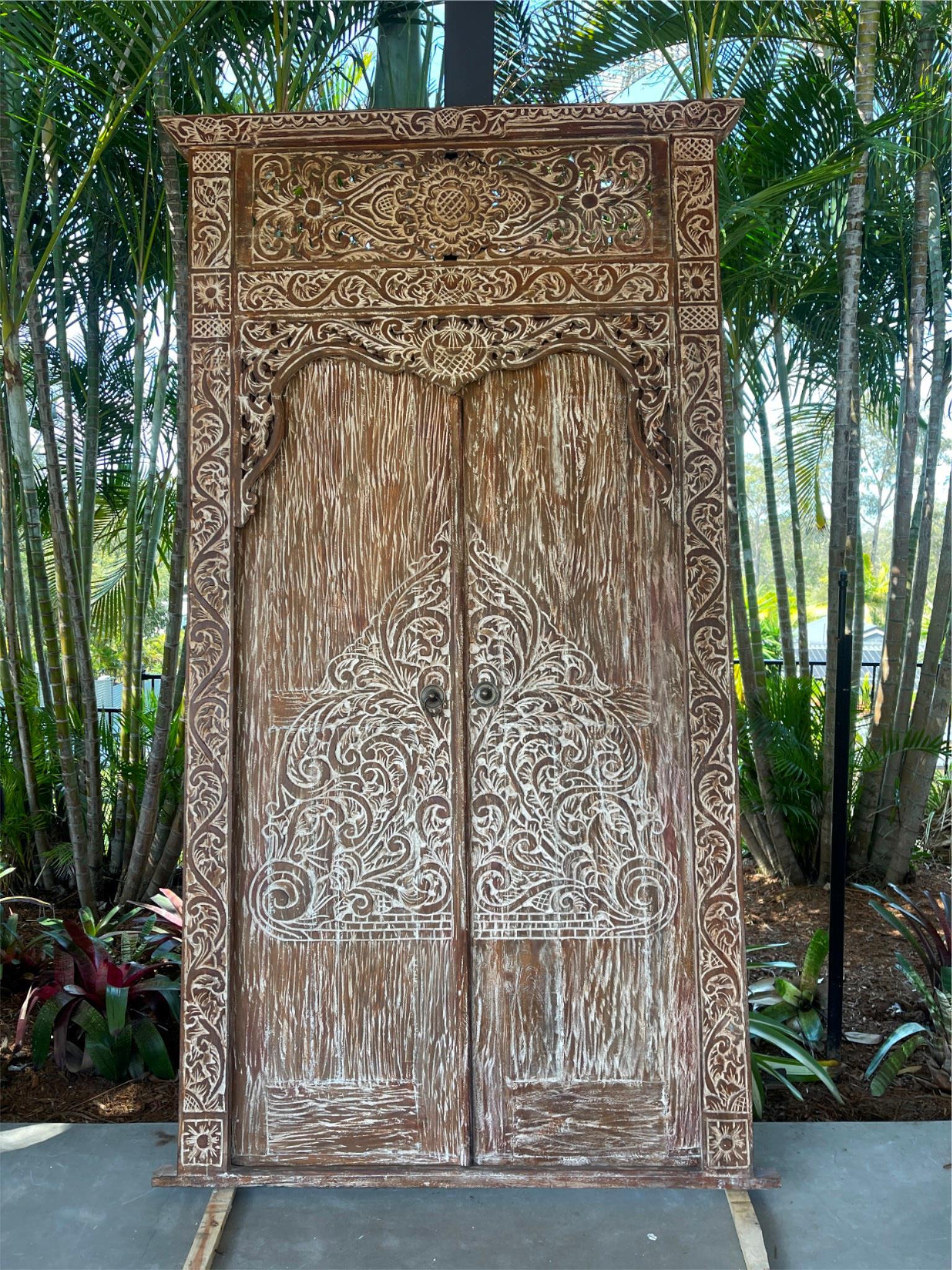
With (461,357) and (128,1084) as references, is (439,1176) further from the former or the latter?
(461,357)

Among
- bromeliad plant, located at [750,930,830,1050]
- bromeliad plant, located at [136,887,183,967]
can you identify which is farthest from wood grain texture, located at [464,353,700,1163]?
bromeliad plant, located at [136,887,183,967]

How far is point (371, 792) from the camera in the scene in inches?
86.1

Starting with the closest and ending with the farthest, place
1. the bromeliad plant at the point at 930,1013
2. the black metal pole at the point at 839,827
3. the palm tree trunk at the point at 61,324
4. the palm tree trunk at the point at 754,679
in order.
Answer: the black metal pole at the point at 839,827
the bromeliad plant at the point at 930,1013
the palm tree trunk at the point at 61,324
the palm tree trunk at the point at 754,679

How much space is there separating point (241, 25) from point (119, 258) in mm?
1293

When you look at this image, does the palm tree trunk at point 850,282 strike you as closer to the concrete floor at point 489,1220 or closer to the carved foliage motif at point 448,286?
the concrete floor at point 489,1220

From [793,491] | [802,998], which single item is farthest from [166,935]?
[793,491]

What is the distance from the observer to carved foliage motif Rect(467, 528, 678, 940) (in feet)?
7.10

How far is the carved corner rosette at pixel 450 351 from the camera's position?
2.18 m

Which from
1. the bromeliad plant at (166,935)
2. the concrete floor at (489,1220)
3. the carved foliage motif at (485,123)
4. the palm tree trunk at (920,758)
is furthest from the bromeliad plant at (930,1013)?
the carved foliage motif at (485,123)

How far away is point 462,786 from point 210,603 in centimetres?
72

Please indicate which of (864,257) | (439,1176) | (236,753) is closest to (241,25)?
(236,753)

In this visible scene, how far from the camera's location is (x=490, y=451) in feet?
7.25

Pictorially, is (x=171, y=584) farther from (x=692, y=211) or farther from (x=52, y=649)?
(x=692, y=211)

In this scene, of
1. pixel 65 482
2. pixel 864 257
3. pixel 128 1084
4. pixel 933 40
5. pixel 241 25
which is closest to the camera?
pixel 128 1084
